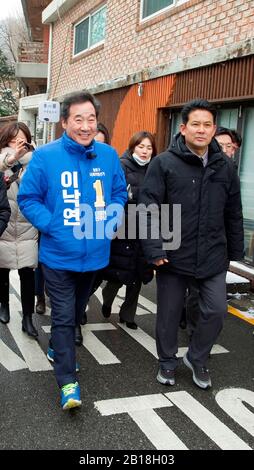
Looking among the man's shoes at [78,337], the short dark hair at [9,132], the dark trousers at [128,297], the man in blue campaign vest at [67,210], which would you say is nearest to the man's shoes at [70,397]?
the man in blue campaign vest at [67,210]

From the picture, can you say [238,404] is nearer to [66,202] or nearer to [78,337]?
[78,337]

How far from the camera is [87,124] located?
305 centimetres

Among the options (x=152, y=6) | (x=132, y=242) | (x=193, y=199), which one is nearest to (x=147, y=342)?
(x=132, y=242)

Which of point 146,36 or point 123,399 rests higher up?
point 146,36

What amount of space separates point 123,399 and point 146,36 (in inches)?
312

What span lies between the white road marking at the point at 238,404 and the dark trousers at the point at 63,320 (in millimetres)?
1049

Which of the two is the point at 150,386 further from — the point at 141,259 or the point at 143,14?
the point at 143,14

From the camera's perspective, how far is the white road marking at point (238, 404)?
3.01m

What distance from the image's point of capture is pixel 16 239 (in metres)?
4.16

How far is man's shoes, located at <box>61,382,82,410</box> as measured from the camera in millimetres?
2904

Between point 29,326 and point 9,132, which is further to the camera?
point 29,326

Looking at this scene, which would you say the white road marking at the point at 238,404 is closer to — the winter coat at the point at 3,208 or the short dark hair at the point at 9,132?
the winter coat at the point at 3,208
